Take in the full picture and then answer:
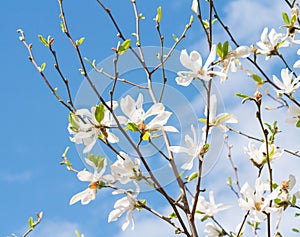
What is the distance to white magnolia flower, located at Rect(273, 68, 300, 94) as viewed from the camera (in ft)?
4.28

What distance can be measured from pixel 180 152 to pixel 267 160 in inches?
7.7

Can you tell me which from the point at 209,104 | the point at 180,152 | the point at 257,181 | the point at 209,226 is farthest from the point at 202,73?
the point at 209,226

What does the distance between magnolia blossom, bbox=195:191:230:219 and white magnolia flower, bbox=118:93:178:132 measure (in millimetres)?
333

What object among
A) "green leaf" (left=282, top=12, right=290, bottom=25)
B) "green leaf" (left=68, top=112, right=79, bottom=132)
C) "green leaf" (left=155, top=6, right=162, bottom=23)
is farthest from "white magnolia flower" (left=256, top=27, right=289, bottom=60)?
"green leaf" (left=68, top=112, right=79, bottom=132)

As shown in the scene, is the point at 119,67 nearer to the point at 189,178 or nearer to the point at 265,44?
the point at 189,178

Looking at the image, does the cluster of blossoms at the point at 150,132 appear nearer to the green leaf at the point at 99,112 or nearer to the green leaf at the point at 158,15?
the green leaf at the point at 99,112

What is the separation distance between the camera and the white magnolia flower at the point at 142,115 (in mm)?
934

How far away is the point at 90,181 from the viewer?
3.27ft

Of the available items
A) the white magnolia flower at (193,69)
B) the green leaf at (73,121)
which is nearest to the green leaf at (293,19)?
the white magnolia flower at (193,69)

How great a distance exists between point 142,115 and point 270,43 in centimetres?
64

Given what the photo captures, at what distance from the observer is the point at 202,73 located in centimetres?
96

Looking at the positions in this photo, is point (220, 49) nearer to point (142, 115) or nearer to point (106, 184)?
point (142, 115)

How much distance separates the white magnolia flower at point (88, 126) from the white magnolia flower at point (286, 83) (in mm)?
553

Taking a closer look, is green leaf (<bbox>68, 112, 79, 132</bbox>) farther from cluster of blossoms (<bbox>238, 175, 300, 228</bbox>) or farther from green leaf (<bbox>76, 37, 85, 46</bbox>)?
cluster of blossoms (<bbox>238, 175, 300, 228</bbox>)
